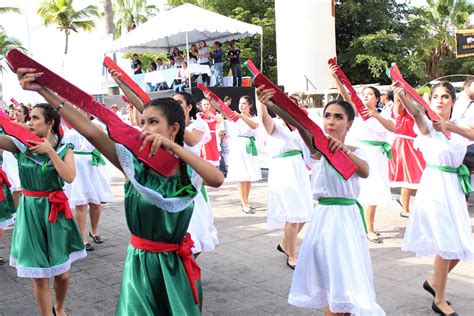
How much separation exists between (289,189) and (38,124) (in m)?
2.79

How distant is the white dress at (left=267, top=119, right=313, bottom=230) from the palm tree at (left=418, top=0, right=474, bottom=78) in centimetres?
3594

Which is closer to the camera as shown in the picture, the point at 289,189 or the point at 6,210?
the point at 289,189

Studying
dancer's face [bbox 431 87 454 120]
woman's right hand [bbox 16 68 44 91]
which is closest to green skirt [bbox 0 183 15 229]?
woman's right hand [bbox 16 68 44 91]

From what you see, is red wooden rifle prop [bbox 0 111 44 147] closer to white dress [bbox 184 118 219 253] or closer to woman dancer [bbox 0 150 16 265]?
white dress [bbox 184 118 219 253]

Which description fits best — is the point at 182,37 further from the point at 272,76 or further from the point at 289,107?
the point at 289,107

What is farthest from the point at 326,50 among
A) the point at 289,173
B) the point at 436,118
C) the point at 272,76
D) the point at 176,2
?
the point at 436,118

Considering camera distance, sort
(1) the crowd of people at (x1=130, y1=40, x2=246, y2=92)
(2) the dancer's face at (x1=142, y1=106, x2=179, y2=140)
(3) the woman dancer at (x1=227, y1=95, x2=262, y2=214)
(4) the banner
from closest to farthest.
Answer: (2) the dancer's face at (x1=142, y1=106, x2=179, y2=140) → (3) the woman dancer at (x1=227, y1=95, x2=262, y2=214) → (1) the crowd of people at (x1=130, y1=40, x2=246, y2=92) → (4) the banner

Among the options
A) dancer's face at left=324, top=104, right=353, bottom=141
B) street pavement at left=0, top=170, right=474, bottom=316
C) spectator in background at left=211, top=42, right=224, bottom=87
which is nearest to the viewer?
dancer's face at left=324, top=104, right=353, bottom=141

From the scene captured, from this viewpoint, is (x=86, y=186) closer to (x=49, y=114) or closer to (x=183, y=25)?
(x=49, y=114)

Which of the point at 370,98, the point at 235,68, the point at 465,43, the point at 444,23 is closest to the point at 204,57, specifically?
the point at 235,68

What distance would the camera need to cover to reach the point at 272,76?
3058cm

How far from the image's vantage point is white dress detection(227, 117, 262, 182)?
8859mm

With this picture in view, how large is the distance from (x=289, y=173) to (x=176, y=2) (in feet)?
95.3

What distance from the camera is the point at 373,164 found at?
21.9 feet
